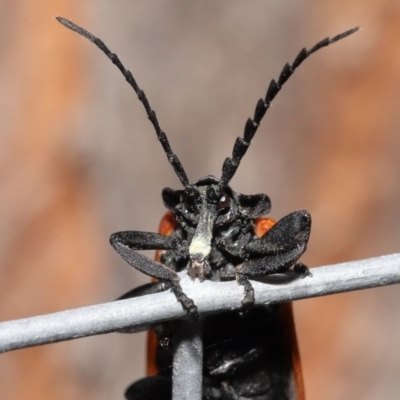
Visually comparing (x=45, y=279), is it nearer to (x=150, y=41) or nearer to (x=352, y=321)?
(x=150, y=41)

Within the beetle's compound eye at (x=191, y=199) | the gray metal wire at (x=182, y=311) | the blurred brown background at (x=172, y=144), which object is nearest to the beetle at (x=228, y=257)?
the beetle's compound eye at (x=191, y=199)

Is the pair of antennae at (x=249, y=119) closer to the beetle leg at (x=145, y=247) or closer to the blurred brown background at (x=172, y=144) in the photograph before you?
the beetle leg at (x=145, y=247)

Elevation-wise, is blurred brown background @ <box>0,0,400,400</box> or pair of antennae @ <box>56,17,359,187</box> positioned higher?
blurred brown background @ <box>0,0,400,400</box>

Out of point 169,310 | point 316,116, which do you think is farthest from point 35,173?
point 169,310

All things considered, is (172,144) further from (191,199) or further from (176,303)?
(176,303)

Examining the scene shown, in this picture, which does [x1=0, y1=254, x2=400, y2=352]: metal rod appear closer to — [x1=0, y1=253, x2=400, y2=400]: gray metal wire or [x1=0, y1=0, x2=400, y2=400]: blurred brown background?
[x1=0, y1=253, x2=400, y2=400]: gray metal wire

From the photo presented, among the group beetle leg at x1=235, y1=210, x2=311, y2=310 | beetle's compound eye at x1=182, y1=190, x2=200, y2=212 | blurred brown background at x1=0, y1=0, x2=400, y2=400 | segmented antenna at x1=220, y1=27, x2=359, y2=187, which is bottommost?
beetle leg at x1=235, y1=210, x2=311, y2=310

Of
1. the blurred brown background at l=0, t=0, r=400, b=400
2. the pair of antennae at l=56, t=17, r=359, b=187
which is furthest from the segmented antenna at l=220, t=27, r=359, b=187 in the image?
the blurred brown background at l=0, t=0, r=400, b=400
